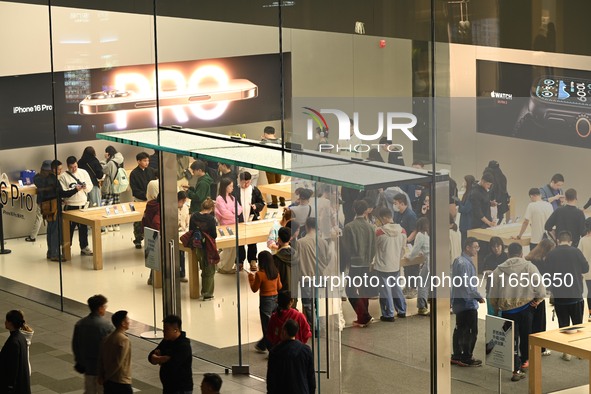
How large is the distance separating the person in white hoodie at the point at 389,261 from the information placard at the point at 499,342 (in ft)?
2.54

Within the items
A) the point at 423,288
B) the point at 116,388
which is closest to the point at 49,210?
the point at 116,388

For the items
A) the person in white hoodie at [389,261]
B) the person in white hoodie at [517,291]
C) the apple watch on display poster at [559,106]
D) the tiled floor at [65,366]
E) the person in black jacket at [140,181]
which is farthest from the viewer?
the person in black jacket at [140,181]

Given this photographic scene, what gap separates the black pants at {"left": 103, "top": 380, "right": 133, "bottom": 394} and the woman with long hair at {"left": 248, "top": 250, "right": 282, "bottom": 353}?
2.53m

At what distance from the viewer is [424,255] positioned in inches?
396

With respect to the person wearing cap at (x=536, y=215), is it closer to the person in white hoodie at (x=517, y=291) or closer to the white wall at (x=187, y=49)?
the person in white hoodie at (x=517, y=291)

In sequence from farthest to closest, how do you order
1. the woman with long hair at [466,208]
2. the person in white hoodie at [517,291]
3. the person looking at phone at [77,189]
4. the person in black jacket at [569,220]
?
the person looking at phone at [77,189] < the woman with long hair at [466,208] < the person in white hoodie at [517,291] < the person in black jacket at [569,220]

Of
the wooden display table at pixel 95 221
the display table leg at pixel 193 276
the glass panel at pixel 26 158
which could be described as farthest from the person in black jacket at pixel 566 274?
the glass panel at pixel 26 158

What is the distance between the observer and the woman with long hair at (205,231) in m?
13.0

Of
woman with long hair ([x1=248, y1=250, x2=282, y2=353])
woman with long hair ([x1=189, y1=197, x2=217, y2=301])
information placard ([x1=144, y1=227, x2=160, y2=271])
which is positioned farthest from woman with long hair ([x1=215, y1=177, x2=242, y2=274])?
information placard ([x1=144, y1=227, x2=160, y2=271])

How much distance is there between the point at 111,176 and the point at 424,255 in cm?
651

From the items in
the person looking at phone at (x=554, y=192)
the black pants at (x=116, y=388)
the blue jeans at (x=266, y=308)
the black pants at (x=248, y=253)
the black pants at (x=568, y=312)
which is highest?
the person looking at phone at (x=554, y=192)

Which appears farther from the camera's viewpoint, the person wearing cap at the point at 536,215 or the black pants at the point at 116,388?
the black pants at the point at 116,388

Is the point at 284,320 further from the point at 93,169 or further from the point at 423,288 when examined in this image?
the point at 93,169

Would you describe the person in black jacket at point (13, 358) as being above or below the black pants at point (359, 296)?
below
